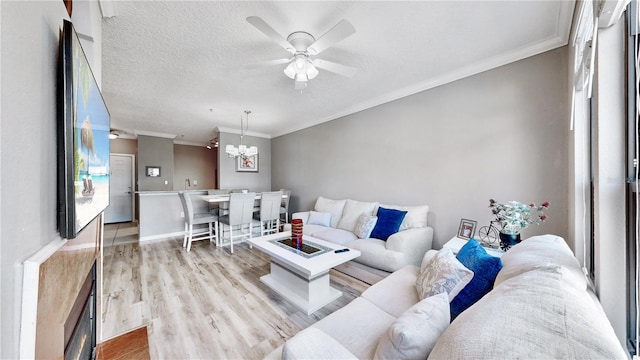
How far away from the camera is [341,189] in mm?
4273

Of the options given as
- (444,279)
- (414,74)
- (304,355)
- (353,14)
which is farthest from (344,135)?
A: (304,355)

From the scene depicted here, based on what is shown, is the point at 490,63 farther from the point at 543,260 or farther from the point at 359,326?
the point at 359,326

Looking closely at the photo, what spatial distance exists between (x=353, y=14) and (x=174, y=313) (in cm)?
307

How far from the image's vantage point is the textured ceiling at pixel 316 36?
172 centimetres

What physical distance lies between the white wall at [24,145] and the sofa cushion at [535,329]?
3.23 ft

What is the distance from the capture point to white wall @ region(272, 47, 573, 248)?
2.14 meters

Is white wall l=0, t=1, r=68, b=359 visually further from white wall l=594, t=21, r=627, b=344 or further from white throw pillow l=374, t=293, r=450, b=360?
white wall l=594, t=21, r=627, b=344

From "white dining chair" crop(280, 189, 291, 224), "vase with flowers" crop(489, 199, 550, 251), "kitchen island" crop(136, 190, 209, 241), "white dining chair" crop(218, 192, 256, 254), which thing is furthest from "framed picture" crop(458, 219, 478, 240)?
"kitchen island" crop(136, 190, 209, 241)

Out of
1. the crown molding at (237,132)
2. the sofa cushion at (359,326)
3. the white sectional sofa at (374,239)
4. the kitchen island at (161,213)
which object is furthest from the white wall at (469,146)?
the kitchen island at (161,213)

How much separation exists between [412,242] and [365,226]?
688mm

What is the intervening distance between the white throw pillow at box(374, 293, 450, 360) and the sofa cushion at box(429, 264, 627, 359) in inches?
7.0

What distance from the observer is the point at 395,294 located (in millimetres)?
1605

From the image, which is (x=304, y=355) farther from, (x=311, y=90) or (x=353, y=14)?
(x=311, y=90)

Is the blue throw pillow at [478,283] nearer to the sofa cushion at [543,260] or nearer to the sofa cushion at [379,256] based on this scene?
the sofa cushion at [543,260]
